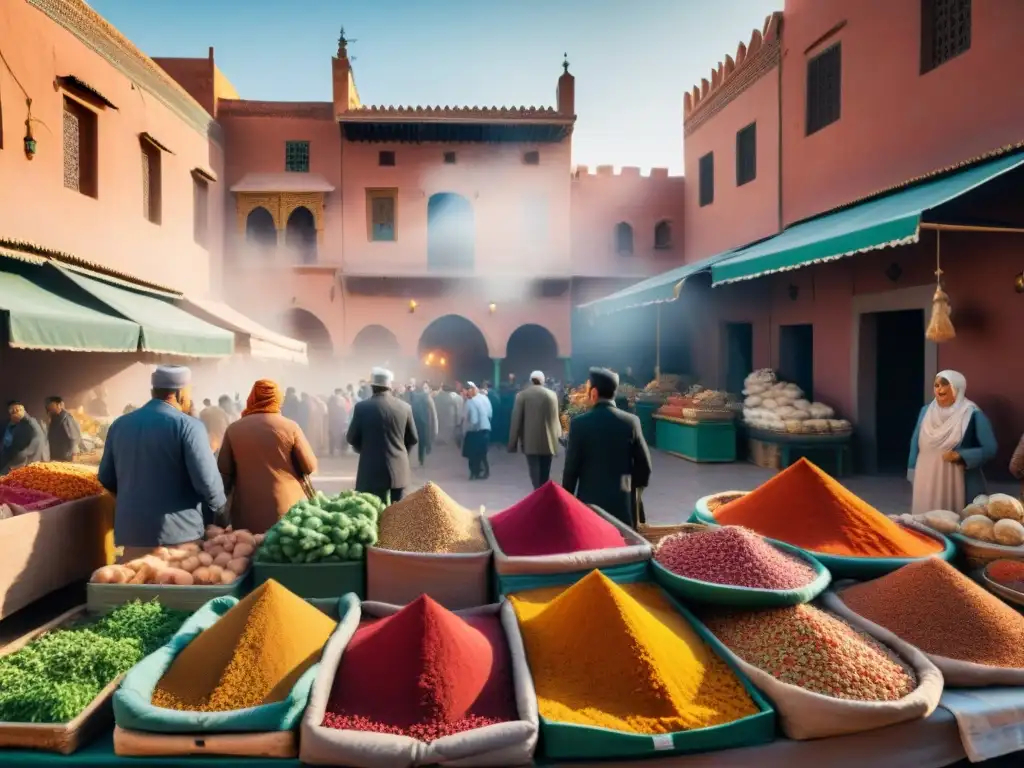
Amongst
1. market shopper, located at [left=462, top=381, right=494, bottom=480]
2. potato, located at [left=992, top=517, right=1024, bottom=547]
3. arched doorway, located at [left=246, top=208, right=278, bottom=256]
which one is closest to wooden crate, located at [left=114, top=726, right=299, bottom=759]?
potato, located at [left=992, top=517, right=1024, bottom=547]

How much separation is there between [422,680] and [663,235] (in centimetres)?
1751

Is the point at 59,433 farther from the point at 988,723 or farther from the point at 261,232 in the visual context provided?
the point at 261,232

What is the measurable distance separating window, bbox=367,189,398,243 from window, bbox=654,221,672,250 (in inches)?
288

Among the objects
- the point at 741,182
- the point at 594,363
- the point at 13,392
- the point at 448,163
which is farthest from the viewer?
the point at 594,363

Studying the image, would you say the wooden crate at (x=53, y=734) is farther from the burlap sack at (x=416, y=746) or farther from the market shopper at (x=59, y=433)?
the market shopper at (x=59, y=433)

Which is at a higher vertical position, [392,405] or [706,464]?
[392,405]

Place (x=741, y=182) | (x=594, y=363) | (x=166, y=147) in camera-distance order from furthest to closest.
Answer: (x=594, y=363) → (x=741, y=182) → (x=166, y=147)

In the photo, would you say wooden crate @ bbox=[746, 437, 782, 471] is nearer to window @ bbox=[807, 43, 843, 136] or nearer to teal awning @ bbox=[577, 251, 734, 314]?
teal awning @ bbox=[577, 251, 734, 314]

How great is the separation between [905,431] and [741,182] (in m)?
6.04

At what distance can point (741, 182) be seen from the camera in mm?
13203

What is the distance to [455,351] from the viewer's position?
69.5ft

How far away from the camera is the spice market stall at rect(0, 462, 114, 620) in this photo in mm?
3340

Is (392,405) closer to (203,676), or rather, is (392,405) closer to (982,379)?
(203,676)

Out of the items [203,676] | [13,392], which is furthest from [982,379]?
[13,392]
